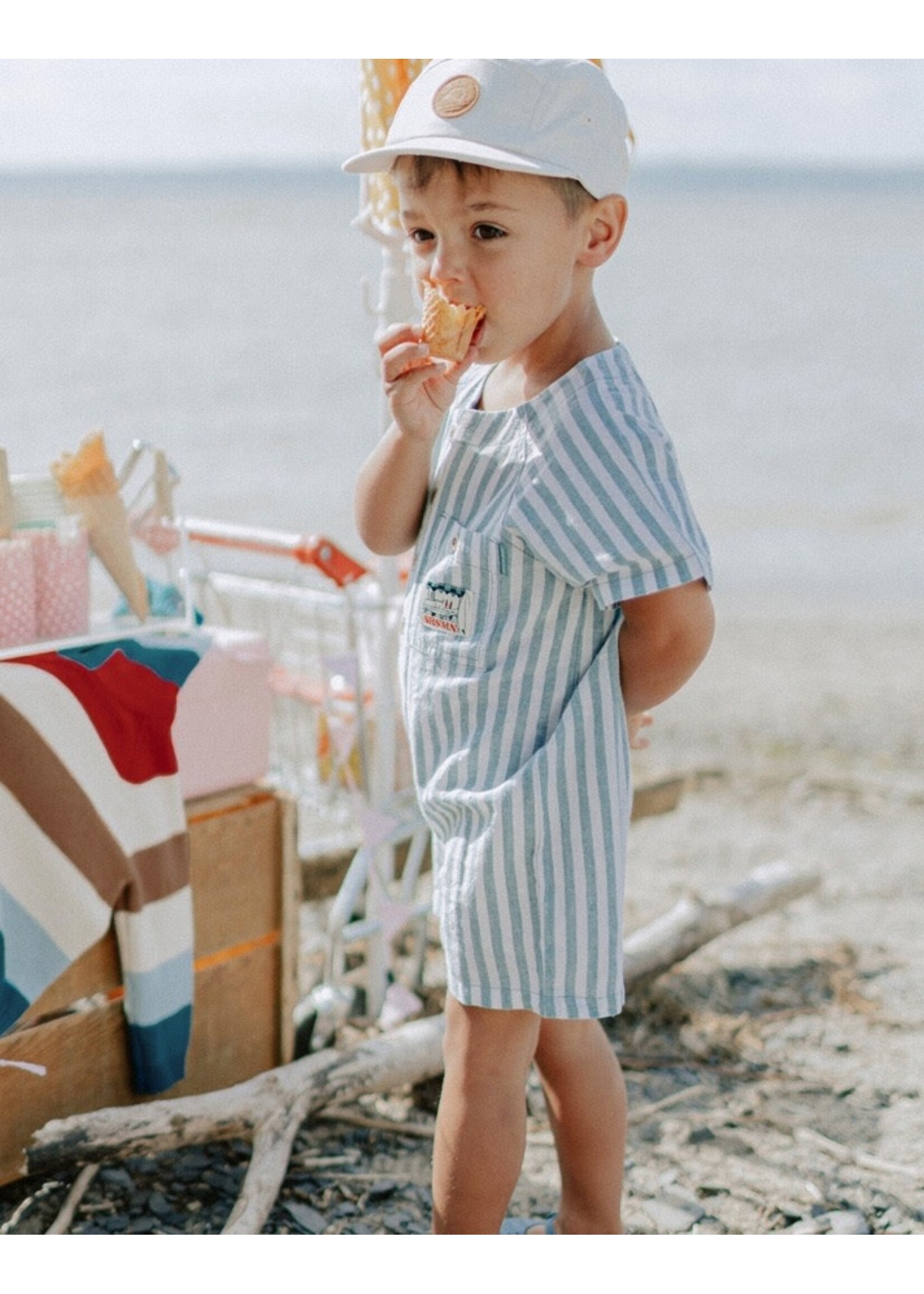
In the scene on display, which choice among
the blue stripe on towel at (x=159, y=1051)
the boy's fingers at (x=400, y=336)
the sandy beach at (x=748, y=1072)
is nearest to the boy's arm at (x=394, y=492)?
the boy's fingers at (x=400, y=336)

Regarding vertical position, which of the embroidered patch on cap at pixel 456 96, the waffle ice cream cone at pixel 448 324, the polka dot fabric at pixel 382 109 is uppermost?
the polka dot fabric at pixel 382 109

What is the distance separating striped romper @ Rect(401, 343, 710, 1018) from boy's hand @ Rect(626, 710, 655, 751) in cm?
15

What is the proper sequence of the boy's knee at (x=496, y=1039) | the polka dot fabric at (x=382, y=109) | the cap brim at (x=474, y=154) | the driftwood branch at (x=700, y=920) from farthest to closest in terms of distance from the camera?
the driftwood branch at (x=700, y=920) → the polka dot fabric at (x=382, y=109) → the boy's knee at (x=496, y=1039) → the cap brim at (x=474, y=154)

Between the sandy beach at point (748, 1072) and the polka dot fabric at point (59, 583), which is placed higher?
the polka dot fabric at point (59, 583)

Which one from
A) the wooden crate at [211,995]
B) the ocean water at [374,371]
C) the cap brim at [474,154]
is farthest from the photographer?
the ocean water at [374,371]

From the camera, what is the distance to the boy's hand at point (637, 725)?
220 cm

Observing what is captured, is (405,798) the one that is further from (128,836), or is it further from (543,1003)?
(543,1003)

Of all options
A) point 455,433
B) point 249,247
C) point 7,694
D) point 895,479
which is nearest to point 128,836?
point 7,694

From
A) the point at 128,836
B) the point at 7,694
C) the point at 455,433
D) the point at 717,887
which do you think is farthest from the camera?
A: the point at 717,887

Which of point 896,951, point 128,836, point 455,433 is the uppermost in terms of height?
point 455,433

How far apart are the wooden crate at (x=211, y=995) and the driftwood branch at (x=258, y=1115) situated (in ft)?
0.34

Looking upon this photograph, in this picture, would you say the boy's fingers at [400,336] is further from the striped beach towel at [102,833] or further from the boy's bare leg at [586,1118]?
the boy's bare leg at [586,1118]

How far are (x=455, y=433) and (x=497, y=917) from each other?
735mm

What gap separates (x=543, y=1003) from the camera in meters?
2.01
